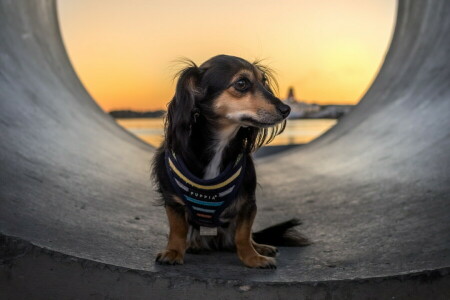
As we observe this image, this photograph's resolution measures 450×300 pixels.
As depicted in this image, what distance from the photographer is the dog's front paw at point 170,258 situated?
2.83 metres

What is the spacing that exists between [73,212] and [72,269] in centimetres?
108

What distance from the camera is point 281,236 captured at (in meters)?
3.46

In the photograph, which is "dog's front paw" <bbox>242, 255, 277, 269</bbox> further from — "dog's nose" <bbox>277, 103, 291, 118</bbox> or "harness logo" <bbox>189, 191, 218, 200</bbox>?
"dog's nose" <bbox>277, 103, 291, 118</bbox>

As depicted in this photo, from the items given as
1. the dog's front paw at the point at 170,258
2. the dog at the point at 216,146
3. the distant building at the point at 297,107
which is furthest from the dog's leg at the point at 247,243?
the distant building at the point at 297,107

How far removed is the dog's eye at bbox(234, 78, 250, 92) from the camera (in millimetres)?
2732

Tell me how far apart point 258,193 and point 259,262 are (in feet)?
9.73

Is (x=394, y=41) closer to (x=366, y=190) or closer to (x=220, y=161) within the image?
(x=366, y=190)

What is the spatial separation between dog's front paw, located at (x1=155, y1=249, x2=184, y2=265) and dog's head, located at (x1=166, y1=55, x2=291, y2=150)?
1.73 ft

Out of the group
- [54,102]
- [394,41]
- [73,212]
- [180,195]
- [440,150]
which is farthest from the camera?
[394,41]

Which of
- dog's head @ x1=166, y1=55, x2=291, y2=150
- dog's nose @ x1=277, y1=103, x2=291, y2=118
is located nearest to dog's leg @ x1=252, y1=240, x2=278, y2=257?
dog's head @ x1=166, y1=55, x2=291, y2=150

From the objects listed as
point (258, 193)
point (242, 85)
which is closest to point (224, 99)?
point (242, 85)

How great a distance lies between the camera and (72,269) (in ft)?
8.61

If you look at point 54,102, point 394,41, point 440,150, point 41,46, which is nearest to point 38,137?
point 54,102

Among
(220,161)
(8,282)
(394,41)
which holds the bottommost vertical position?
(8,282)
